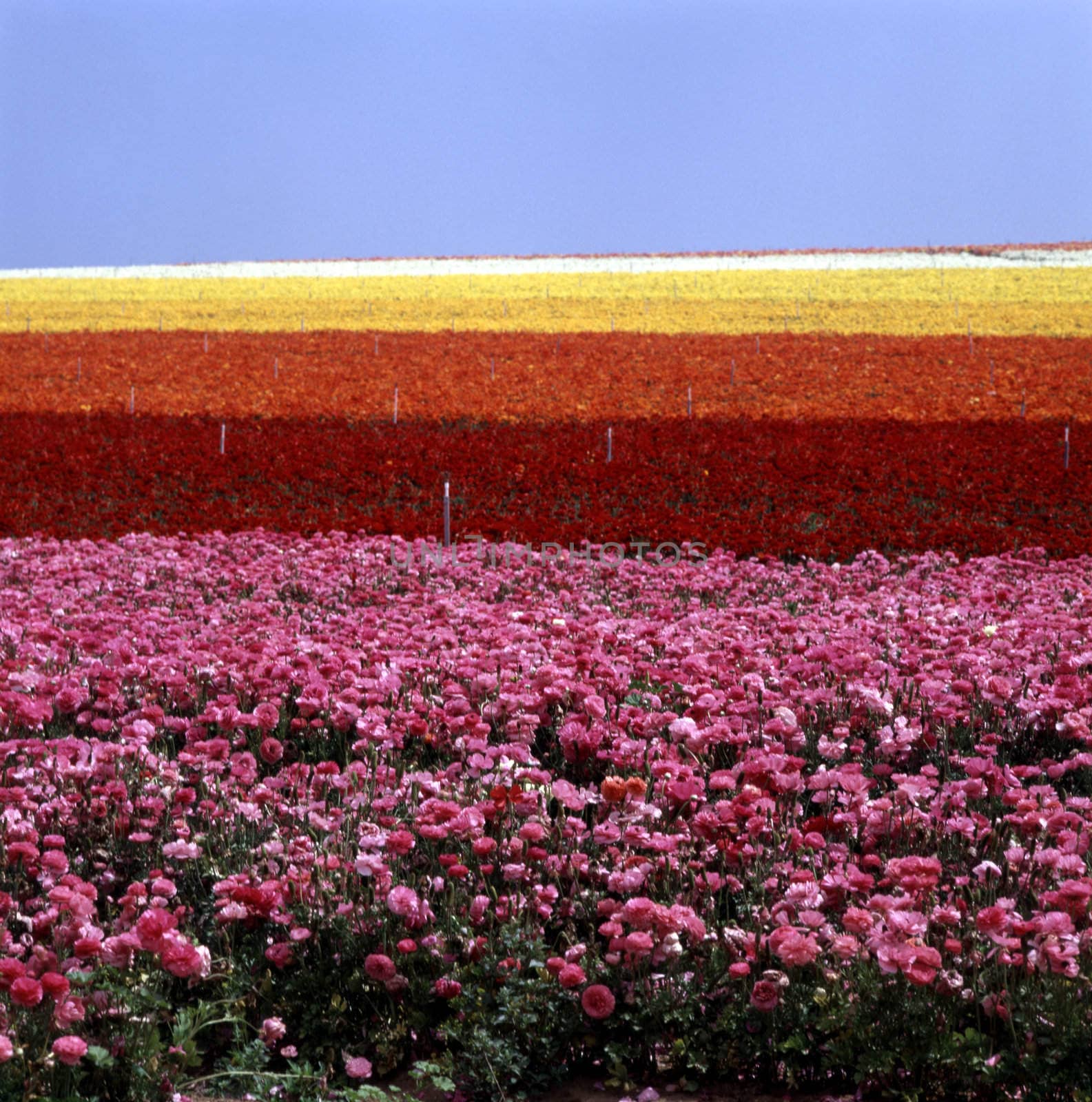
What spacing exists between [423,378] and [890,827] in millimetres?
26044

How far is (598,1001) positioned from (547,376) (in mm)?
26707

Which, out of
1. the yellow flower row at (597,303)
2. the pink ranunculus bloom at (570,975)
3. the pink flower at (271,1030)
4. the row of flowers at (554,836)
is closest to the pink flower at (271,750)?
the row of flowers at (554,836)

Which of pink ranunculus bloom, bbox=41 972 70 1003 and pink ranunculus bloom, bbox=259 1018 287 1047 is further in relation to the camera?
pink ranunculus bloom, bbox=259 1018 287 1047

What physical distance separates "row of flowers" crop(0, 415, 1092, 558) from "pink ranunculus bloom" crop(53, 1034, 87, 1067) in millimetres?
10503

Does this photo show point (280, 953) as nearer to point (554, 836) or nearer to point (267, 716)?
point (554, 836)

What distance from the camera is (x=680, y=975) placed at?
4.03 meters

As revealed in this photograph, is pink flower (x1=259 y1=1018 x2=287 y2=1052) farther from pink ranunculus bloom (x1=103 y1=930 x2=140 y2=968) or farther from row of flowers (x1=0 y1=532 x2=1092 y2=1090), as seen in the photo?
pink ranunculus bloom (x1=103 y1=930 x2=140 y2=968)

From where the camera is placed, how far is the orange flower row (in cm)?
2633

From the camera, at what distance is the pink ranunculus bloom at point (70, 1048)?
11.5 ft

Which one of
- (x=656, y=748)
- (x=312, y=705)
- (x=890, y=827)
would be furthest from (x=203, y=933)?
(x=890, y=827)

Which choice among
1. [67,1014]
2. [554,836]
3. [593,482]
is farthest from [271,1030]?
[593,482]

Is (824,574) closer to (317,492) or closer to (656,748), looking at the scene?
(656,748)

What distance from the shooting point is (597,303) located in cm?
4788

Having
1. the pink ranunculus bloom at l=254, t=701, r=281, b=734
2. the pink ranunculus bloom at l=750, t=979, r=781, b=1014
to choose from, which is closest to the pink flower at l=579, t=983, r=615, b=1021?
the pink ranunculus bloom at l=750, t=979, r=781, b=1014
